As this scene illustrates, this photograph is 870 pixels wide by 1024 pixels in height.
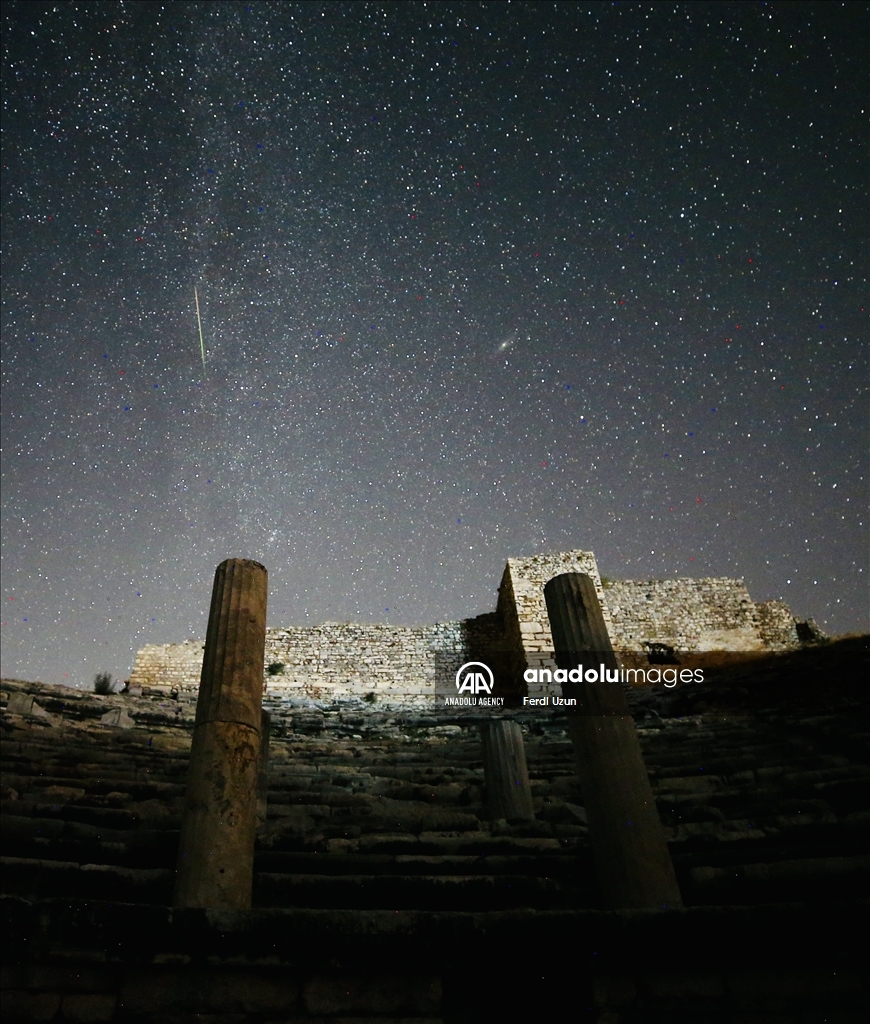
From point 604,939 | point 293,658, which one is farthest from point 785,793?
point 293,658

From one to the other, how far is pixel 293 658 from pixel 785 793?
54.7ft

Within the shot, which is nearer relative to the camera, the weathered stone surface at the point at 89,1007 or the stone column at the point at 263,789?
the weathered stone surface at the point at 89,1007

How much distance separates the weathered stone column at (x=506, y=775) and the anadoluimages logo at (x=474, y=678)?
13.8m

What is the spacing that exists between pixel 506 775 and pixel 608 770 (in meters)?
1.72

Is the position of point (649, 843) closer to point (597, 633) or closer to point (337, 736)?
point (597, 633)

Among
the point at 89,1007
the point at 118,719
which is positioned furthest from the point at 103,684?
the point at 89,1007

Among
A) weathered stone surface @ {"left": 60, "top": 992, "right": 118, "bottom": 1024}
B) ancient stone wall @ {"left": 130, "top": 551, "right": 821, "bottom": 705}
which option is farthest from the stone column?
ancient stone wall @ {"left": 130, "top": 551, "right": 821, "bottom": 705}

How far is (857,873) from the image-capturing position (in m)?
4.35

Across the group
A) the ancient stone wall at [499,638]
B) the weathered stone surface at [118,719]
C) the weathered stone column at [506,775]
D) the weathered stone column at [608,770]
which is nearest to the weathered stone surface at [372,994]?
the weathered stone column at [608,770]

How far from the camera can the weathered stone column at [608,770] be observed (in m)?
4.47

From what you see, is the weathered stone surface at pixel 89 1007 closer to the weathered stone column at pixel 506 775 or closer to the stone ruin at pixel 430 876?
the stone ruin at pixel 430 876

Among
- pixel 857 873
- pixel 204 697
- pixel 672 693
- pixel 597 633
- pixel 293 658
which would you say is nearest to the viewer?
pixel 857 873

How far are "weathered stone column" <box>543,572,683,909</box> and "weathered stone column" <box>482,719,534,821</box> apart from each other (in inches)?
49.7

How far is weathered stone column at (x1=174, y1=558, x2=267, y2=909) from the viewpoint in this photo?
4301 mm
